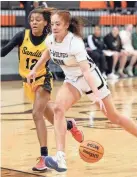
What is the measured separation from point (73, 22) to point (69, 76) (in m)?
0.59

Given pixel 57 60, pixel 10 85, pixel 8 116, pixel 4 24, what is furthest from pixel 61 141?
pixel 4 24

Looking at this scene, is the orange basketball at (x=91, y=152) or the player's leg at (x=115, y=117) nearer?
the orange basketball at (x=91, y=152)

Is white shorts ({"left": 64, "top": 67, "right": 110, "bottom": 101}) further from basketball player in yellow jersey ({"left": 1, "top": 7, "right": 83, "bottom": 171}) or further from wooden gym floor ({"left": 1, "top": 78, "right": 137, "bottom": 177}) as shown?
wooden gym floor ({"left": 1, "top": 78, "right": 137, "bottom": 177})

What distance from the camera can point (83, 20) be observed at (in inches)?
252

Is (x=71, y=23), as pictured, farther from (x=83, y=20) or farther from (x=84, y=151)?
(x=84, y=151)

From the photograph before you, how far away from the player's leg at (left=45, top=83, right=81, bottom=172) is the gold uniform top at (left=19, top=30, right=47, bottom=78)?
23.0 inches

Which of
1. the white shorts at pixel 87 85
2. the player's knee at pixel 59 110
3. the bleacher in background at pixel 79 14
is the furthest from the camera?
the bleacher in background at pixel 79 14

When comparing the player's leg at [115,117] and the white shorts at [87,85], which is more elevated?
the white shorts at [87,85]

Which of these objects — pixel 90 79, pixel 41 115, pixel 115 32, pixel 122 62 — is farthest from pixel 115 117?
pixel 122 62

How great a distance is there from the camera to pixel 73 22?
6418 millimetres

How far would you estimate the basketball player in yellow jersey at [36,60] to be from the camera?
22.0ft

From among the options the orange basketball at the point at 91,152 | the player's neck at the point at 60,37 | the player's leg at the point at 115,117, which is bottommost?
the orange basketball at the point at 91,152

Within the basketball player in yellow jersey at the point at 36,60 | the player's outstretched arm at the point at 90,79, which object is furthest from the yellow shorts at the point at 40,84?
the player's outstretched arm at the point at 90,79

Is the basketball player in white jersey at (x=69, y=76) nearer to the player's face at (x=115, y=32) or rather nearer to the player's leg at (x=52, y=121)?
the player's leg at (x=52, y=121)
